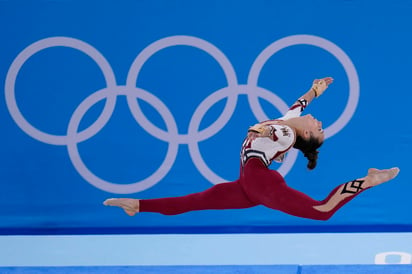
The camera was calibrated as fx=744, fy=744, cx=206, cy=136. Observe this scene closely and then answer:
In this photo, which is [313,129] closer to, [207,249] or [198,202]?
[198,202]

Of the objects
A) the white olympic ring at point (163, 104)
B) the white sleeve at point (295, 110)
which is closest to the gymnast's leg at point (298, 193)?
the white sleeve at point (295, 110)

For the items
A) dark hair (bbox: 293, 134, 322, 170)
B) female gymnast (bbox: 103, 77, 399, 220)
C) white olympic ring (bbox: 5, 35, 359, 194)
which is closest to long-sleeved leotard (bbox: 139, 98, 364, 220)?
female gymnast (bbox: 103, 77, 399, 220)

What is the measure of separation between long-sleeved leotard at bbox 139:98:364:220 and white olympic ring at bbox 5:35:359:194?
1912 mm

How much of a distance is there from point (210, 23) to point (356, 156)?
6.51ft

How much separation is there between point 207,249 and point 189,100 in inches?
58.7

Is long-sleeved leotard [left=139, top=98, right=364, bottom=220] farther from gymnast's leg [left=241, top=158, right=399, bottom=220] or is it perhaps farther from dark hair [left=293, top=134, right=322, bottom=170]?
dark hair [left=293, top=134, right=322, bottom=170]

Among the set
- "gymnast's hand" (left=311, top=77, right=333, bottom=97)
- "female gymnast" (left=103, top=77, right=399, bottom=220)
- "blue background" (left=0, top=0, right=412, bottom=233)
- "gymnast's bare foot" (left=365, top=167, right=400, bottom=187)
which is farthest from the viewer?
"blue background" (left=0, top=0, right=412, bottom=233)

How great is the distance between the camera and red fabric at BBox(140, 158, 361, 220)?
486 centimetres

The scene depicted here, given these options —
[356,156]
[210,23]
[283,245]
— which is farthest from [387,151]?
[210,23]

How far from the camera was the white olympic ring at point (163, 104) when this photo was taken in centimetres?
735

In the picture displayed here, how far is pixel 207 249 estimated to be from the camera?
23.2 feet

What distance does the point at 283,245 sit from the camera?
718cm

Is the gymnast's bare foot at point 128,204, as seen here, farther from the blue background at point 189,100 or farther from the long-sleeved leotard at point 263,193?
the blue background at point 189,100

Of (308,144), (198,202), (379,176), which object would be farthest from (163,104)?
(379,176)
